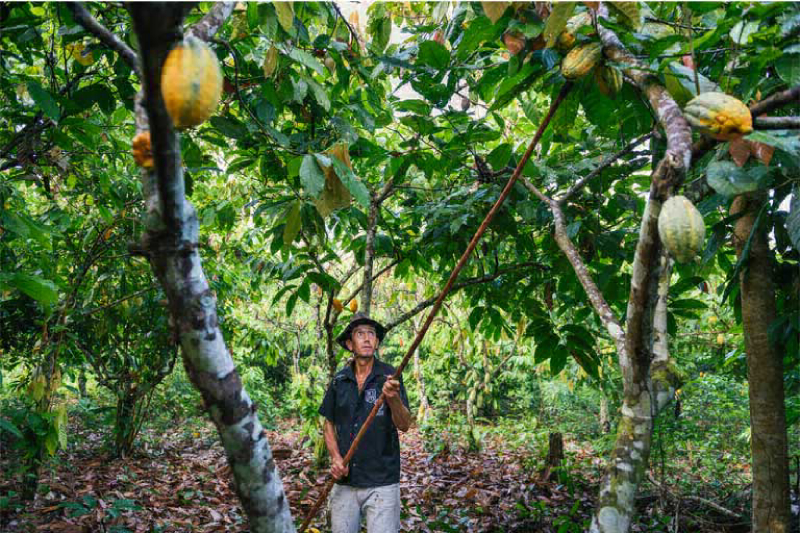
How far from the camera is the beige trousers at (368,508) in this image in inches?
91.2

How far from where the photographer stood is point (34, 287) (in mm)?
1489

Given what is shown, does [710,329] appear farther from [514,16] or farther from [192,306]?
[192,306]

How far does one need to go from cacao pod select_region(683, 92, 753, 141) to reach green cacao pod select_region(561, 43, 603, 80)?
0.28m

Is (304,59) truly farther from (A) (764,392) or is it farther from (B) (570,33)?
(A) (764,392)

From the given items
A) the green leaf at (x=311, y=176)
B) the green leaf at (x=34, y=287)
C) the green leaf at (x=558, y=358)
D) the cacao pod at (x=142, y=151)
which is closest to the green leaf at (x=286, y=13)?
the green leaf at (x=311, y=176)

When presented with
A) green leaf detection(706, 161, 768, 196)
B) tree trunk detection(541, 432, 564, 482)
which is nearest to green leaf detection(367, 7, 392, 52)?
green leaf detection(706, 161, 768, 196)

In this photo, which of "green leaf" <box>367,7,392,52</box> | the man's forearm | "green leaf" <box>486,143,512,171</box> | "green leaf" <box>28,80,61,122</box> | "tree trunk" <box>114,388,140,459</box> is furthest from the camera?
"tree trunk" <box>114,388,140,459</box>

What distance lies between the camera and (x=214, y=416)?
0.72m

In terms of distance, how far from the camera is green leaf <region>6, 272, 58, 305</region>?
146 centimetres

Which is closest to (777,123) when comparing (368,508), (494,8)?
(494,8)

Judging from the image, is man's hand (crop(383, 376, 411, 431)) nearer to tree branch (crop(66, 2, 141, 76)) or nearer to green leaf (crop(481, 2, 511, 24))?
green leaf (crop(481, 2, 511, 24))

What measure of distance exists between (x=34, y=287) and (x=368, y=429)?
1.44 metres

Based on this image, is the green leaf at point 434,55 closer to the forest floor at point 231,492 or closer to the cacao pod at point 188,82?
the cacao pod at point 188,82

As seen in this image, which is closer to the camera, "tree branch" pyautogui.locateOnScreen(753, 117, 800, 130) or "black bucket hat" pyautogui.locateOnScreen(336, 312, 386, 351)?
"tree branch" pyautogui.locateOnScreen(753, 117, 800, 130)
